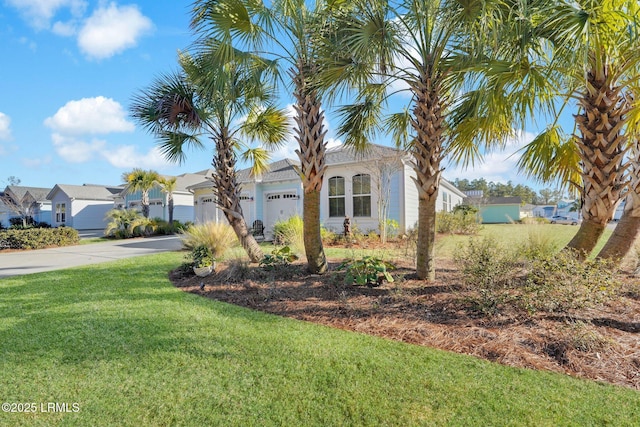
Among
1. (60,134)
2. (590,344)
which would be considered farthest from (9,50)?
(60,134)

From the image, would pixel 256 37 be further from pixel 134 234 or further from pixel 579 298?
pixel 134 234

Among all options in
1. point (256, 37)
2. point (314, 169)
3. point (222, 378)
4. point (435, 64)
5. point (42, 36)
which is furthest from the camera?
point (42, 36)

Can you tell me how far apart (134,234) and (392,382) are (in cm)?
2005

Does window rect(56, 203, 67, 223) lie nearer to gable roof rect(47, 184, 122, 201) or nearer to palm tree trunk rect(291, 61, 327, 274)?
gable roof rect(47, 184, 122, 201)

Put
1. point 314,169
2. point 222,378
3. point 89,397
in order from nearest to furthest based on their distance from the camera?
point 89,397, point 222,378, point 314,169

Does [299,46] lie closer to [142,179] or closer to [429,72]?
[429,72]

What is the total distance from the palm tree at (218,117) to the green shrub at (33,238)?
11.4 meters

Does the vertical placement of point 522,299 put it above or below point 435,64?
below

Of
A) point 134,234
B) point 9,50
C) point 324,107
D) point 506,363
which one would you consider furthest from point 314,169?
point 134,234

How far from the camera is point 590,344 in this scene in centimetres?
311

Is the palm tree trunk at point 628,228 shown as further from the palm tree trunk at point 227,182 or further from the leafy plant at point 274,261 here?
the palm tree trunk at point 227,182

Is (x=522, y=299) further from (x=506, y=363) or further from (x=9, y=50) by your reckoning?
(x=9, y=50)

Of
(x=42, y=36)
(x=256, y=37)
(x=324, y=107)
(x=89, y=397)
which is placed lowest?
(x=89, y=397)

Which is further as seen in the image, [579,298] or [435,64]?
[435,64]
